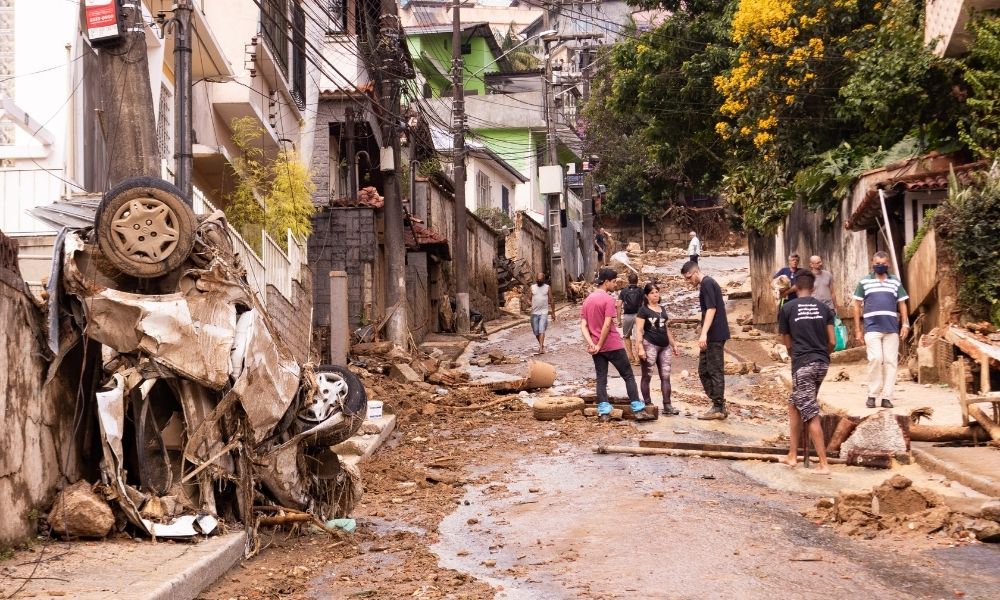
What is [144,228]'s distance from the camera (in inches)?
309

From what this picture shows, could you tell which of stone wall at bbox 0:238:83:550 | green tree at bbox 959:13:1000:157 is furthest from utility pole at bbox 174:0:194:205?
green tree at bbox 959:13:1000:157

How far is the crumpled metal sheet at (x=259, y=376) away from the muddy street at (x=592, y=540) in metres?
0.93

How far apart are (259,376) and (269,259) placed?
1147 centimetres

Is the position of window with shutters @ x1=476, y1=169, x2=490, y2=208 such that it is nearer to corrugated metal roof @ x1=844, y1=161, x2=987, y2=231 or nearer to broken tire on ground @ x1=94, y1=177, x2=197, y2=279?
corrugated metal roof @ x1=844, y1=161, x2=987, y2=231

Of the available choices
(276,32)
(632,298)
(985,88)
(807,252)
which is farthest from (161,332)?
(807,252)

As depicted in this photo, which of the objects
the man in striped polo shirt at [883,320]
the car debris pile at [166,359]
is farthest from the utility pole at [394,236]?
the car debris pile at [166,359]

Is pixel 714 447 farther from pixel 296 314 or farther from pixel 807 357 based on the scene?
pixel 296 314

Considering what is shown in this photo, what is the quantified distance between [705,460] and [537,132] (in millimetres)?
42173

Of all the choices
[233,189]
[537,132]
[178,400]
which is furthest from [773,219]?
[537,132]

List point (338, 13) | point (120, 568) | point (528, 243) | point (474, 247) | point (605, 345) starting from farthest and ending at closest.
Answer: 1. point (528, 243)
2. point (474, 247)
3. point (338, 13)
4. point (605, 345)
5. point (120, 568)

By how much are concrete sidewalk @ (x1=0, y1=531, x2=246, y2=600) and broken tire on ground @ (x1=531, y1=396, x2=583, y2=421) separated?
7.35m

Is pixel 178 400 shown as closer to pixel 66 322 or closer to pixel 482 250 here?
pixel 66 322

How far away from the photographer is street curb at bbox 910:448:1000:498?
9047mm

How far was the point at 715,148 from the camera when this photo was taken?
3234 centimetres
